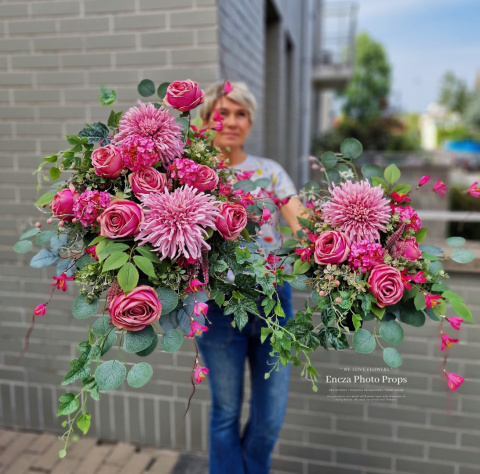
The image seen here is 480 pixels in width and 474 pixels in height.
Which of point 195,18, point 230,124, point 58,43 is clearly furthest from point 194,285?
point 58,43

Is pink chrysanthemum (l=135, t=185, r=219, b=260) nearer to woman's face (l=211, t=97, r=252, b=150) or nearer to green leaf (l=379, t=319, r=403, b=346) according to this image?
green leaf (l=379, t=319, r=403, b=346)

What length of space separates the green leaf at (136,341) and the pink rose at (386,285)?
0.61m

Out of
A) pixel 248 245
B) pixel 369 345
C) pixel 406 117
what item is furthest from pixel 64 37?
pixel 406 117

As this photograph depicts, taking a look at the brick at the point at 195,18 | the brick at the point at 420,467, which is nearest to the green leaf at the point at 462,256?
the brick at the point at 420,467

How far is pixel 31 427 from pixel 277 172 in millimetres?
2227

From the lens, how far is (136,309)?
4.04ft

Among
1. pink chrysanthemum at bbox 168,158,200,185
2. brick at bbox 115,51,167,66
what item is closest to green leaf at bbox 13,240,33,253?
pink chrysanthemum at bbox 168,158,200,185

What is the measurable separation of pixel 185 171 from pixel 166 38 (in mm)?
1509

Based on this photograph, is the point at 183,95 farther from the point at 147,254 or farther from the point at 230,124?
the point at 230,124

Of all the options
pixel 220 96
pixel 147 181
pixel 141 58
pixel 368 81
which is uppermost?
pixel 368 81

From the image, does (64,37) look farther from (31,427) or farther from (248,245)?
(31,427)

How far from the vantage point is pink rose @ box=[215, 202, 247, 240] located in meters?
1.35

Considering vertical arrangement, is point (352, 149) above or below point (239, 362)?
above

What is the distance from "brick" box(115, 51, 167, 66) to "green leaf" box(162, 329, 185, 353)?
176cm
